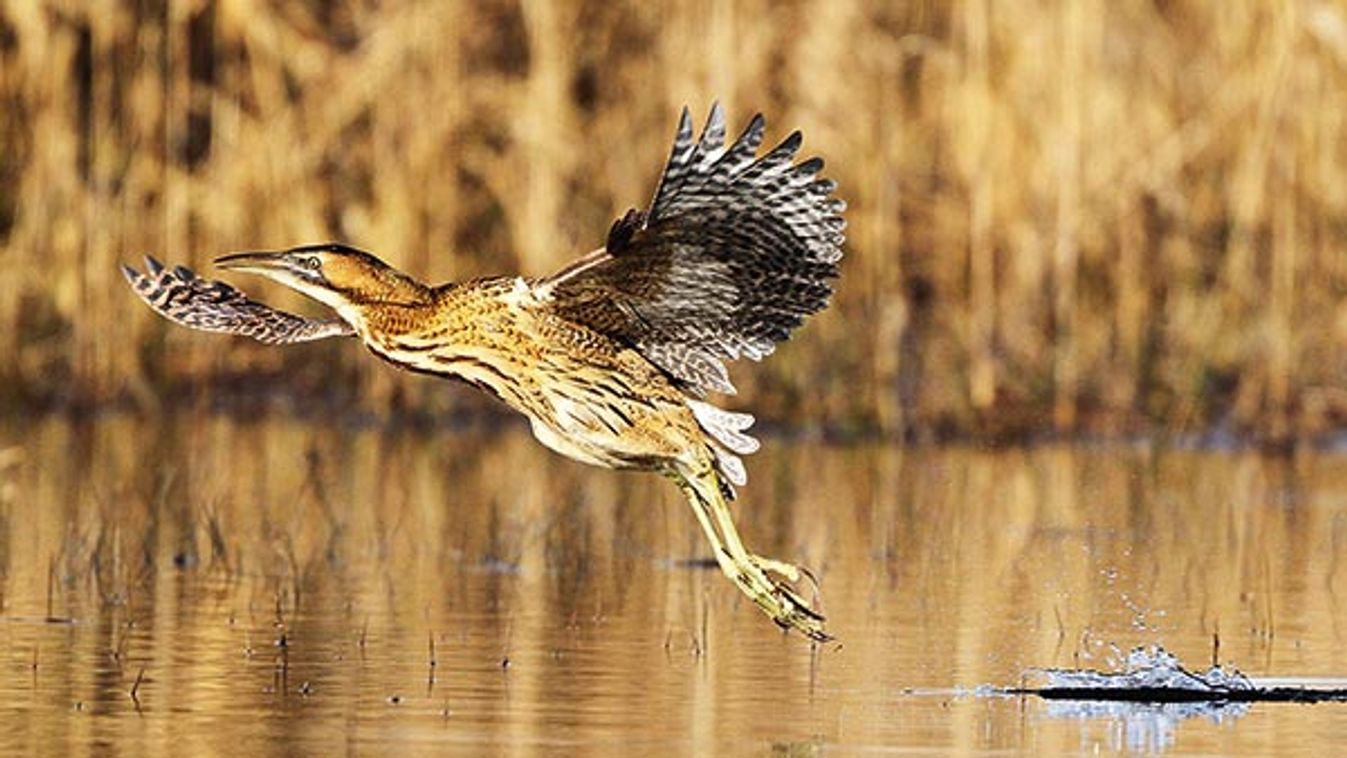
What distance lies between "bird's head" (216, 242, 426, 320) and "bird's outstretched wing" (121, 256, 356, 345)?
36cm

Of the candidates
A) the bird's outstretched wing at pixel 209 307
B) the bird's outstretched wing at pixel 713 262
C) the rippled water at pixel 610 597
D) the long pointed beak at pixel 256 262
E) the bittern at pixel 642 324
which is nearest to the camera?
the rippled water at pixel 610 597

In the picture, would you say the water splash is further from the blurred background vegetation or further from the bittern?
the blurred background vegetation

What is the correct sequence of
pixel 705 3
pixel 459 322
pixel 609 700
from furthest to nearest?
pixel 705 3
pixel 459 322
pixel 609 700

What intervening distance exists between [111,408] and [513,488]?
12.6 feet

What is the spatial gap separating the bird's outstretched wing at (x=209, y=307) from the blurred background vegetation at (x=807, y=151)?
7145 mm

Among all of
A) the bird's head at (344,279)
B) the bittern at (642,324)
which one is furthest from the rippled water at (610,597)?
the bird's head at (344,279)

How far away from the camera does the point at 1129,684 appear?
29.9 feet

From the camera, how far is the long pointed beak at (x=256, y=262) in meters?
9.41

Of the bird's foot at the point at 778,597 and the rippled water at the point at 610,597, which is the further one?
the bird's foot at the point at 778,597

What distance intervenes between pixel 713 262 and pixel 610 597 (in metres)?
2.10

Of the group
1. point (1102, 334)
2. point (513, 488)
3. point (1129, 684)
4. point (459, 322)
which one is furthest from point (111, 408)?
point (1129, 684)

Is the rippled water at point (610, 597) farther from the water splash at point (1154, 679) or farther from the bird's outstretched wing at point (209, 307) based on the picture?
the bird's outstretched wing at point (209, 307)

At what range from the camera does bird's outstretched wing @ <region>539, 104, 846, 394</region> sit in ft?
29.6

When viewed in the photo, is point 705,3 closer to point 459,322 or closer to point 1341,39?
point 1341,39
